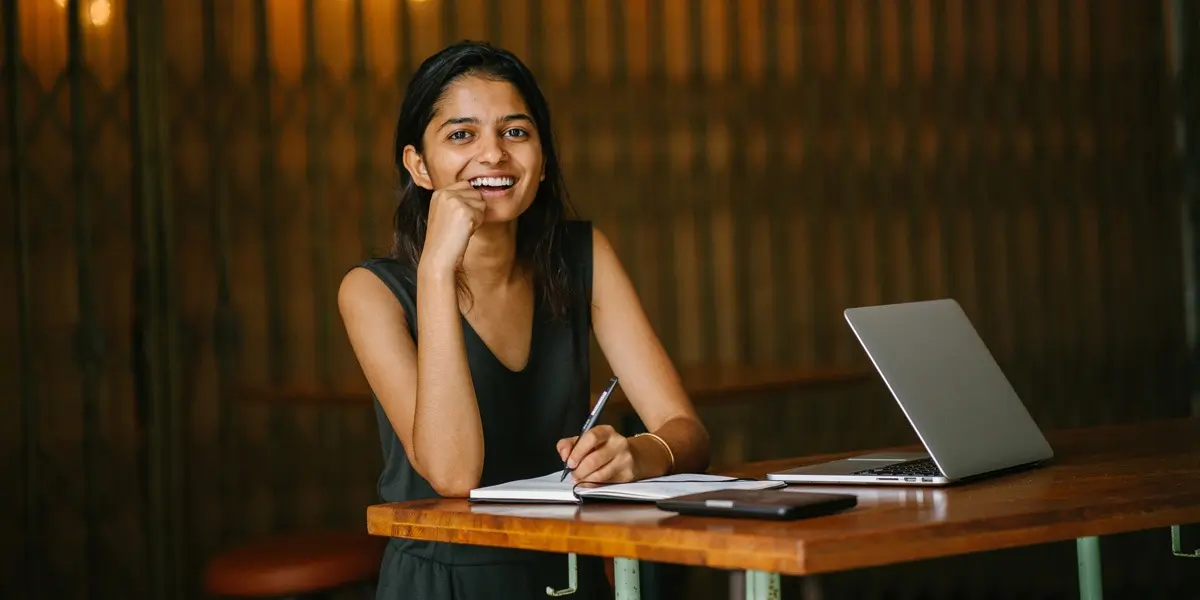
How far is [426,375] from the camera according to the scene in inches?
75.0

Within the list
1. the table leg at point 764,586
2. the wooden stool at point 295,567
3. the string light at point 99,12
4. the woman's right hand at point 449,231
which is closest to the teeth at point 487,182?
the woman's right hand at point 449,231

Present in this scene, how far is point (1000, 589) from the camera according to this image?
4.85m

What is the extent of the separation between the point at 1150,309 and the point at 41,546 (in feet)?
11.7

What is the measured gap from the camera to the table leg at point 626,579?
5.38ft

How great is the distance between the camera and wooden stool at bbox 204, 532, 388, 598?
2850 mm

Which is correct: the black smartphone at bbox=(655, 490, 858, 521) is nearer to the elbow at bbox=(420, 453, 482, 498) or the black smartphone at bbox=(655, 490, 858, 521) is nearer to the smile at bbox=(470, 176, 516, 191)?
the elbow at bbox=(420, 453, 482, 498)

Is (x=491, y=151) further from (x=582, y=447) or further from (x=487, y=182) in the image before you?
(x=582, y=447)

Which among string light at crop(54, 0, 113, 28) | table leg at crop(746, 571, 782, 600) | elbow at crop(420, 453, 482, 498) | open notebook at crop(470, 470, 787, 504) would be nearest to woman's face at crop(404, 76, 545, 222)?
elbow at crop(420, 453, 482, 498)

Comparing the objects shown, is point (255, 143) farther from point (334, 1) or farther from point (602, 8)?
point (602, 8)

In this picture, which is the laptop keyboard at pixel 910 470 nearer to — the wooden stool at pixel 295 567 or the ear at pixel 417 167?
the ear at pixel 417 167

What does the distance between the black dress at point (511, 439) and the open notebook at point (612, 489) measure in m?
0.33

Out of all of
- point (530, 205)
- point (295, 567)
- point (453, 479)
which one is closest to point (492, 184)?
point (530, 205)

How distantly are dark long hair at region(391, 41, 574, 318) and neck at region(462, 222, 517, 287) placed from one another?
0.10 ft

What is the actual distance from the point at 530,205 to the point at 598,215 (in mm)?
2161
